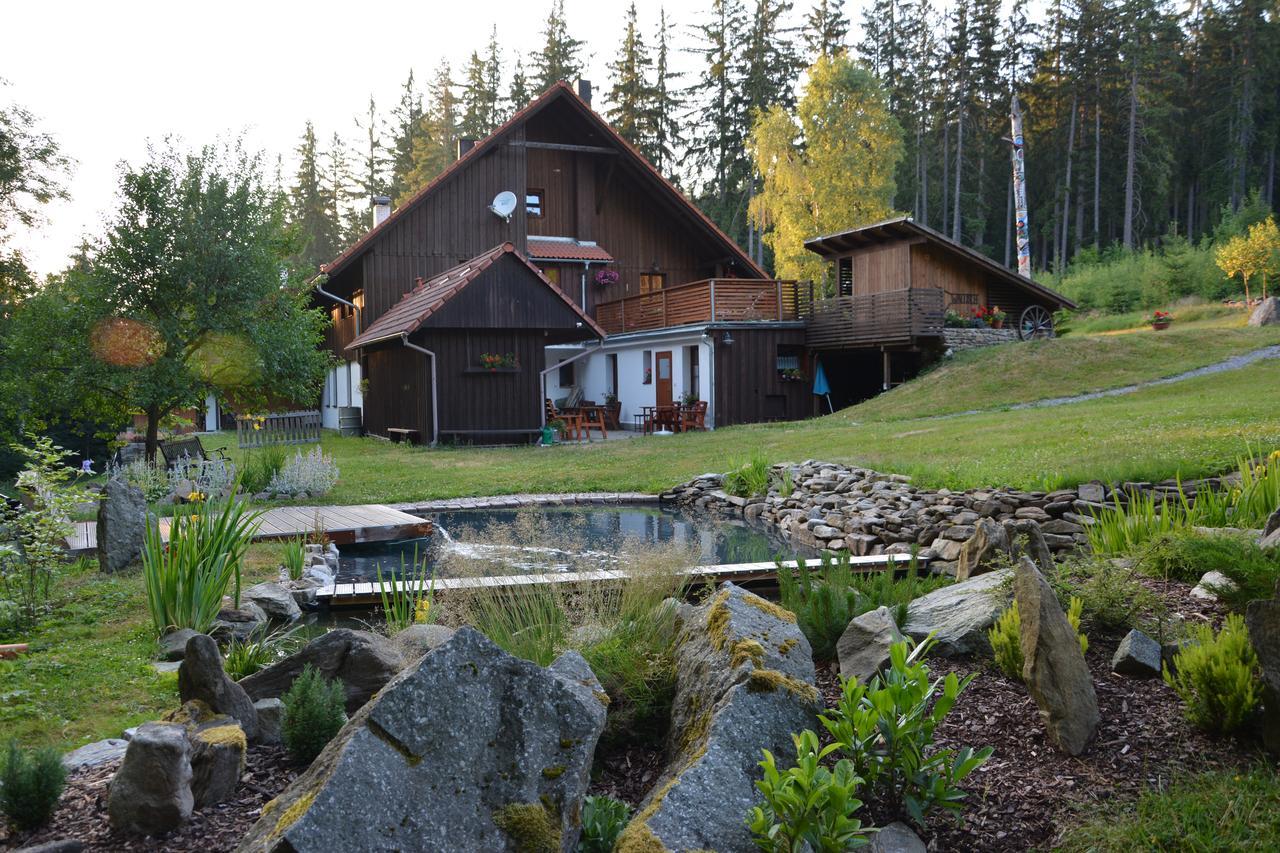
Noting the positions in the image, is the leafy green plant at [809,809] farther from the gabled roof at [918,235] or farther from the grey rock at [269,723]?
the gabled roof at [918,235]

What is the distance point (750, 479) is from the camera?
1280 centimetres

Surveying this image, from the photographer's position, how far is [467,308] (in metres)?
20.3

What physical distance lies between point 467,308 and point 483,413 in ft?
7.79

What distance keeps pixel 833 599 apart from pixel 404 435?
1862 cm

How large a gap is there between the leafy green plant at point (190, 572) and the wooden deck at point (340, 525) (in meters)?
3.51

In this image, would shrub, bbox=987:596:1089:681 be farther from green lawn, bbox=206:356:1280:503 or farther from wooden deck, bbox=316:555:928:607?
green lawn, bbox=206:356:1280:503

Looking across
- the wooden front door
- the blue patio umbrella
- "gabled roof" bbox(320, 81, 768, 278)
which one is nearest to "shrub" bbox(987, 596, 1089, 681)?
the blue patio umbrella

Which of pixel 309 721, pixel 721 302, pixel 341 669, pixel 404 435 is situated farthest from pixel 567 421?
pixel 309 721

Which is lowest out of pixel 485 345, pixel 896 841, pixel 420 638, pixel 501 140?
pixel 896 841

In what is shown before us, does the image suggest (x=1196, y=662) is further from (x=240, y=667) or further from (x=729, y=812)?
(x=240, y=667)

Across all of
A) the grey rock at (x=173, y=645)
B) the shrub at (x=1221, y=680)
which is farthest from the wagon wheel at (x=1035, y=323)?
the grey rock at (x=173, y=645)

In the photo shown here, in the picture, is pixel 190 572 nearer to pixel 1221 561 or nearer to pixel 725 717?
pixel 725 717

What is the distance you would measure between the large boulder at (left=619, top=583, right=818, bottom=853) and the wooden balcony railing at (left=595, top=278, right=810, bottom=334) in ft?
67.3

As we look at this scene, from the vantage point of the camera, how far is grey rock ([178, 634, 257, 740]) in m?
3.44
